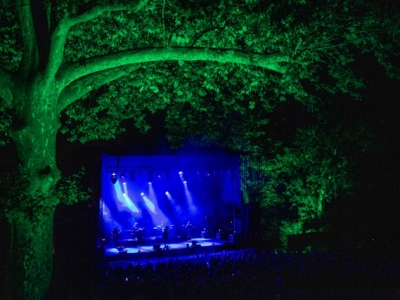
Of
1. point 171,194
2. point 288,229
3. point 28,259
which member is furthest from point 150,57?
point 171,194

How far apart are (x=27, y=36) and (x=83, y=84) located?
1.36 metres

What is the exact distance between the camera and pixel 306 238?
46.1 feet

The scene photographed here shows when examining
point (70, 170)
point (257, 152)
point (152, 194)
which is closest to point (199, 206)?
point (152, 194)

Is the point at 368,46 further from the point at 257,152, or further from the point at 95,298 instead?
the point at 257,152

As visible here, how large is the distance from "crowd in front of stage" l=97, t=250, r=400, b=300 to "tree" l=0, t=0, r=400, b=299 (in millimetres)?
1591

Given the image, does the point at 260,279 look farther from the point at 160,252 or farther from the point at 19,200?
the point at 160,252

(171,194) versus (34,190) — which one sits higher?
(171,194)

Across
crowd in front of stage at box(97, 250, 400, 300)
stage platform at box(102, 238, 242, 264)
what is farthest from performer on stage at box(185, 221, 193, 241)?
crowd in front of stage at box(97, 250, 400, 300)

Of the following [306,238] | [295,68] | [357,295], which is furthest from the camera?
[306,238]

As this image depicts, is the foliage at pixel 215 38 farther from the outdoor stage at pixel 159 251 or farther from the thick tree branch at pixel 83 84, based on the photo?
the outdoor stage at pixel 159 251

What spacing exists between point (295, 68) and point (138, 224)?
16.0 metres

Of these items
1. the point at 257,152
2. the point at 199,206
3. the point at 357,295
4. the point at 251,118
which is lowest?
the point at 357,295

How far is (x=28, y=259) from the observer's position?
6.76 m

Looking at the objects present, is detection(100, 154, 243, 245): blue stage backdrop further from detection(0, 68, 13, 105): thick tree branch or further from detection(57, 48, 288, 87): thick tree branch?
detection(0, 68, 13, 105): thick tree branch
